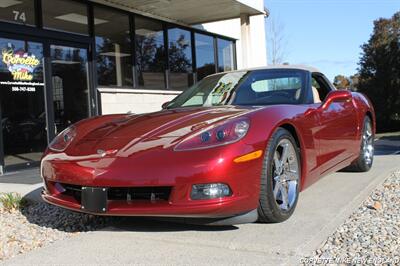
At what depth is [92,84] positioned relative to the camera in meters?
9.09

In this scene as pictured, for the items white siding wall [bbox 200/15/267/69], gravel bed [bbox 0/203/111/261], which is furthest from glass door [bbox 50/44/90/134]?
white siding wall [bbox 200/15/267/69]

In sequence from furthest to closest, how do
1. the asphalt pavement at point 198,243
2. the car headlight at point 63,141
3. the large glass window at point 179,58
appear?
the large glass window at point 179,58, the car headlight at point 63,141, the asphalt pavement at point 198,243

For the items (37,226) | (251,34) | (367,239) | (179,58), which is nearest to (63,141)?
(37,226)

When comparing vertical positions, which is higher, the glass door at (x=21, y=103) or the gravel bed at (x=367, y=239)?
the glass door at (x=21, y=103)

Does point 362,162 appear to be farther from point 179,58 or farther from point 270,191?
point 179,58

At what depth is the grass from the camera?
4.53 metres

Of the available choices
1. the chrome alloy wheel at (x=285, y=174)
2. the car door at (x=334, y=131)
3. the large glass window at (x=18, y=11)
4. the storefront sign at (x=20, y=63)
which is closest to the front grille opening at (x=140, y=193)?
the chrome alloy wheel at (x=285, y=174)

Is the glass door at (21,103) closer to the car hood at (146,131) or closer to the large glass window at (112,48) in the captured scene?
the large glass window at (112,48)

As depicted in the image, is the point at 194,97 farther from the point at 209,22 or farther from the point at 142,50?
the point at 209,22

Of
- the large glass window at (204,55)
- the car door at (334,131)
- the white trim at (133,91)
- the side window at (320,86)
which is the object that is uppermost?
the large glass window at (204,55)

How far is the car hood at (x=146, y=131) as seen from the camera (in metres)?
3.34

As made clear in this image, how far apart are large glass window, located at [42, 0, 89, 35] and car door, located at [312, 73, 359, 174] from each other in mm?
5162

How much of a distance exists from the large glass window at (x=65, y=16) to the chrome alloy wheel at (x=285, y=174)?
586cm

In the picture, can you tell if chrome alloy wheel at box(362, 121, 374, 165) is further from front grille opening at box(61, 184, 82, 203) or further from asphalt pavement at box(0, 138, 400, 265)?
front grille opening at box(61, 184, 82, 203)
